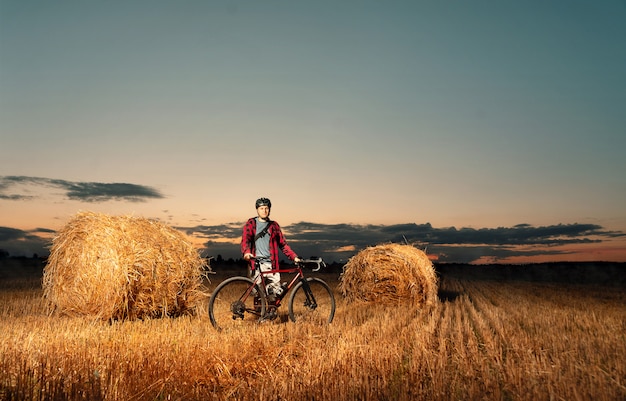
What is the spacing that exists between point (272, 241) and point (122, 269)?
2763 mm

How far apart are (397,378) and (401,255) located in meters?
8.48

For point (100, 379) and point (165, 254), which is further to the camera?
point (165, 254)

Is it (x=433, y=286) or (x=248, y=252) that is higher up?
(x=248, y=252)

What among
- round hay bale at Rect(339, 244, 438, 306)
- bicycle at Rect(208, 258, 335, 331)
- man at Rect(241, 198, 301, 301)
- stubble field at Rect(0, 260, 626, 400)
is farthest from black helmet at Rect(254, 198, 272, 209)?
round hay bale at Rect(339, 244, 438, 306)

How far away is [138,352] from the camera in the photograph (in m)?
5.81

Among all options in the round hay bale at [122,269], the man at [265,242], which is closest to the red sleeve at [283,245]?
the man at [265,242]

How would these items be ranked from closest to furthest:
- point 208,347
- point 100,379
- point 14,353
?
point 100,379 → point 14,353 → point 208,347

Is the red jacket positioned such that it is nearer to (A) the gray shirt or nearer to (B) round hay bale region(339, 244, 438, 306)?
(A) the gray shirt

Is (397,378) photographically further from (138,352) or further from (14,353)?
(14,353)

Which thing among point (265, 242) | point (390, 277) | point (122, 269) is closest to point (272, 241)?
point (265, 242)

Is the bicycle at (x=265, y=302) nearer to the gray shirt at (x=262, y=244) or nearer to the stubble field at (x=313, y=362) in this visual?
the gray shirt at (x=262, y=244)

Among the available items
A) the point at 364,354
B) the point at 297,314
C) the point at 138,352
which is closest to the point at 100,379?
the point at 138,352

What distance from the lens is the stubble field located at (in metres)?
4.54

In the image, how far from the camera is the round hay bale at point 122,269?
949cm
